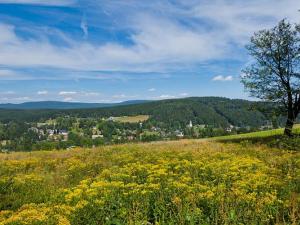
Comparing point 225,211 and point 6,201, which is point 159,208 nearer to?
point 225,211

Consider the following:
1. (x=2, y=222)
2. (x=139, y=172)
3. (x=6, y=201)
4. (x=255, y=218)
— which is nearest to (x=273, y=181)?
(x=255, y=218)

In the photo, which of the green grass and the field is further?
the green grass

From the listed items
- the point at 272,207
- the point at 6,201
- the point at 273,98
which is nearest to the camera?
the point at 272,207

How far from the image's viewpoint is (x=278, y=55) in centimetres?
3488

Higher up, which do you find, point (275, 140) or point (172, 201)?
point (172, 201)

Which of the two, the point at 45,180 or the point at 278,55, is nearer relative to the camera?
the point at 45,180

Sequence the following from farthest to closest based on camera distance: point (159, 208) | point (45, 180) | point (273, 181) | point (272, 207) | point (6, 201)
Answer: point (45, 180), point (6, 201), point (273, 181), point (159, 208), point (272, 207)

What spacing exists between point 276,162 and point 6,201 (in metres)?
10.6

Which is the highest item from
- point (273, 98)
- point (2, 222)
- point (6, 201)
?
point (273, 98)

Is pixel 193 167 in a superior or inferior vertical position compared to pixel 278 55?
inferior

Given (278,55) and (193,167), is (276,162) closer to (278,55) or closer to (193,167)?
(193,167)

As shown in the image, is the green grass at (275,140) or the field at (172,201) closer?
the field at (172,201)

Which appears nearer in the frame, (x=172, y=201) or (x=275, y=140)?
(x=172, y=201)

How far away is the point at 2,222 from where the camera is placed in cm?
727
